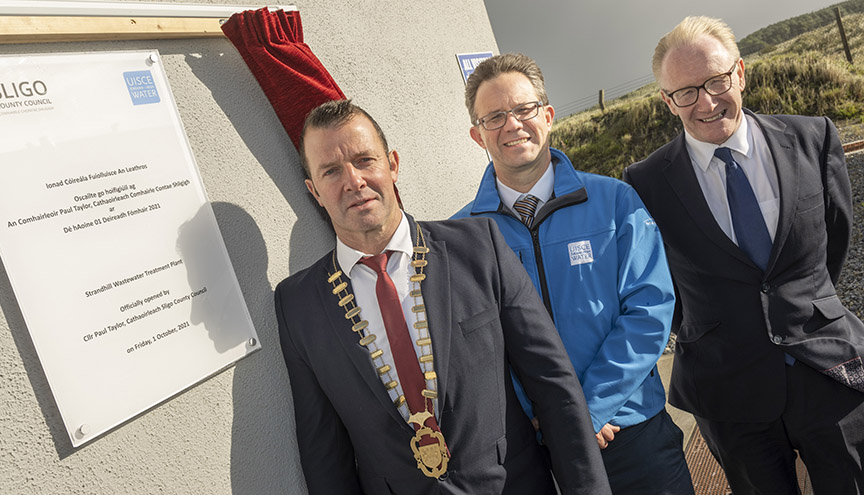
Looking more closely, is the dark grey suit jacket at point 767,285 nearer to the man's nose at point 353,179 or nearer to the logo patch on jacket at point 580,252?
the logo patch on jacket at point 580,252

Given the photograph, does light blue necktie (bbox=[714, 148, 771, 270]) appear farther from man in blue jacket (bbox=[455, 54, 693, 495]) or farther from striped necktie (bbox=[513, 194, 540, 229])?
striped necktie (bbox=[513, 194, 540, 229])

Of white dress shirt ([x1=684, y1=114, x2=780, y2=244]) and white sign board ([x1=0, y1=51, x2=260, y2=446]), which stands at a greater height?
white sign board ([x1=0, y1=51, x2=260, y2=446])

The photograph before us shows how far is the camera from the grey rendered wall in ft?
4.53

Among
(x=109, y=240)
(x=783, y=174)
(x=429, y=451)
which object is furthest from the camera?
(x=783, y=174)

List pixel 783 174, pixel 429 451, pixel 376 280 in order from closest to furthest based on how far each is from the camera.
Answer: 1. pixel 429 451
2. pixel 376 280
3. pixel 783 174

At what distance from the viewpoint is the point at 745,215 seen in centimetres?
224

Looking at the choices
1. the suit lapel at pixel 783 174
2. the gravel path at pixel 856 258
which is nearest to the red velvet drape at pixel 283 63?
the suit lapel at pixel 783 174

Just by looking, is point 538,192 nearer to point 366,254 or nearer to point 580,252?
point 580,252

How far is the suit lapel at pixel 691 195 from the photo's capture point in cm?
223

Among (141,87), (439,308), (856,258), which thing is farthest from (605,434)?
(856,258)

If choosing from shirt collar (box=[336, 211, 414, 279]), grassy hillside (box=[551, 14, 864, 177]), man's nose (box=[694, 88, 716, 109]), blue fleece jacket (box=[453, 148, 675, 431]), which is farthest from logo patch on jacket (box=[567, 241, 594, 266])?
grassy hillside (box=[551, 14, 864, 177])

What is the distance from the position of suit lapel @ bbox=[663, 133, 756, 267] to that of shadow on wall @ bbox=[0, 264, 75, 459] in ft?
7.74

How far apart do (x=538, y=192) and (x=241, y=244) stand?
115cm

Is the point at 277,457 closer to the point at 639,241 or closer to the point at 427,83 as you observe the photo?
the point at 639,241
